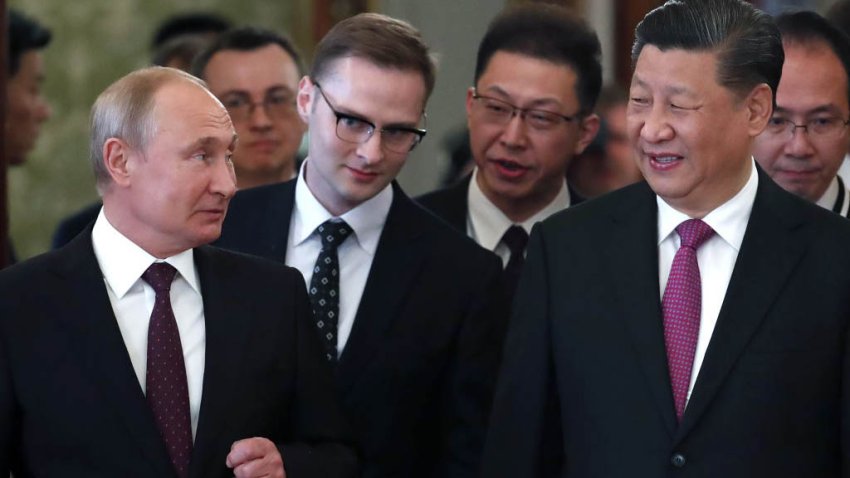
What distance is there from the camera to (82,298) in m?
2.79

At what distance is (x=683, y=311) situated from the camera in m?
2.93

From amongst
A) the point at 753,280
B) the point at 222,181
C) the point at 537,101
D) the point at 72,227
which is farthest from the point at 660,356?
the point at 72,227

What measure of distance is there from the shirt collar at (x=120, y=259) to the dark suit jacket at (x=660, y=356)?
642mm

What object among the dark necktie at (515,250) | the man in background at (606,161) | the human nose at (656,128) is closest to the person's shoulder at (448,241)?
the dark necktie at (515,250)

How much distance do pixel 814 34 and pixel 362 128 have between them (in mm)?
1110

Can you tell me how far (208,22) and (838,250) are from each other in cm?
433

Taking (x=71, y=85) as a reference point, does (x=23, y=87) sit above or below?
below

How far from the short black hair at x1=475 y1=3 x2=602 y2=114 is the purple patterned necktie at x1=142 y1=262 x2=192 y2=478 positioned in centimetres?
149

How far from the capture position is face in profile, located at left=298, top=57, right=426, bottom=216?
3.38 metres

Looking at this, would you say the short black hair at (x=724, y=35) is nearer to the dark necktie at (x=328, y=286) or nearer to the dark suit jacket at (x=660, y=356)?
the dark suit jacket at (x=660, y=356)

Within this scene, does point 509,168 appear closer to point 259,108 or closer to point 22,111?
point 259,108

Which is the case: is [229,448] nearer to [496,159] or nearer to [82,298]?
[82,298]

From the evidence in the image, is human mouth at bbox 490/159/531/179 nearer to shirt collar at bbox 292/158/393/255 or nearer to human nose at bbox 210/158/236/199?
shirt collar at bbox 292/158/393/255

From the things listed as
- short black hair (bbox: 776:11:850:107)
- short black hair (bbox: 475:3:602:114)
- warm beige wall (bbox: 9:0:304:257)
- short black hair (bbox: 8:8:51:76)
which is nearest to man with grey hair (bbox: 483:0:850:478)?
short black hair (bbox: 776:11:850:107)
